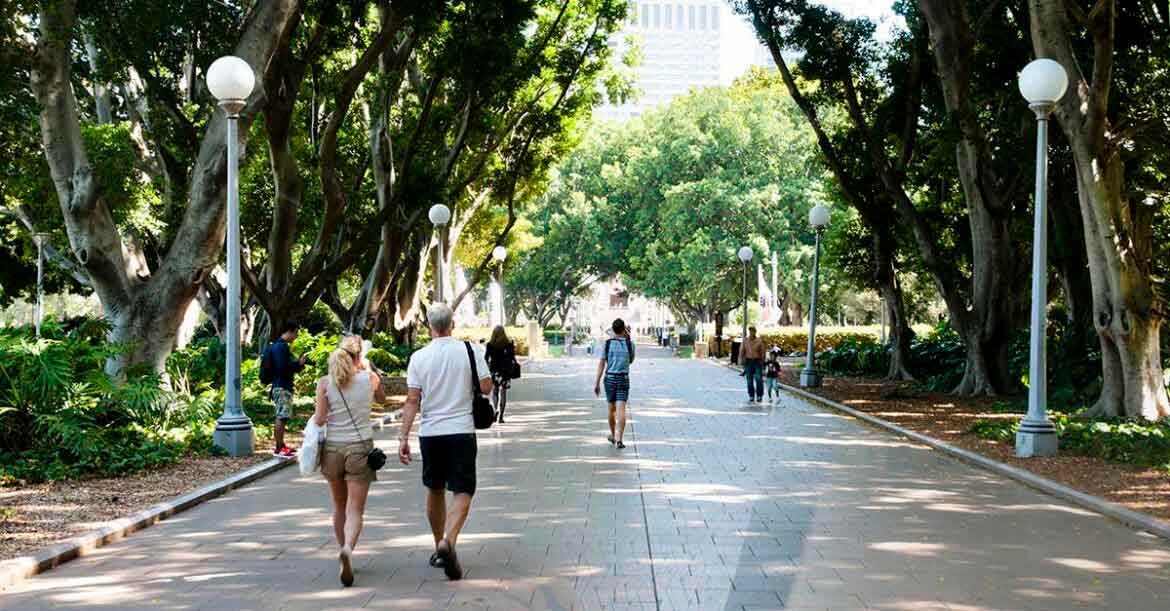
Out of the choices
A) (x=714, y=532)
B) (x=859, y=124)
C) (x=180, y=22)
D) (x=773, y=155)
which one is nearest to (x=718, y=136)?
(x=773, y=155)

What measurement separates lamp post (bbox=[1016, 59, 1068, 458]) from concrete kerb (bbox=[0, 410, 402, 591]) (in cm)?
868

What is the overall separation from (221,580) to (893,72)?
21.1m

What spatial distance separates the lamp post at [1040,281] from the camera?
13391 millimetres

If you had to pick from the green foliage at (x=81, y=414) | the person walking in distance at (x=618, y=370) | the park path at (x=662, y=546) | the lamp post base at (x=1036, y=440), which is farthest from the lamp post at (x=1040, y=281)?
the green foliage at (x=81, y=414)

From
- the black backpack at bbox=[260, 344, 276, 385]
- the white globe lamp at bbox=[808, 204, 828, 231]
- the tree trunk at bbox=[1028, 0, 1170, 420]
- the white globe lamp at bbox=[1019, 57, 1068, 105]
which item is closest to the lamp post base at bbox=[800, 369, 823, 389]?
the white globe lamp at bbox=[808, 204, 828, 231]

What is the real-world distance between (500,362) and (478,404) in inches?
433

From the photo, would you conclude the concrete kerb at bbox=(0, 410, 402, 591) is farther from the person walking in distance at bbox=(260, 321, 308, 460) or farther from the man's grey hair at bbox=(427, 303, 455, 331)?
the man's grey hair at bbox=(427, 303, 455, 331)

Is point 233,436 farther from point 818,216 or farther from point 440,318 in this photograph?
point 818,216

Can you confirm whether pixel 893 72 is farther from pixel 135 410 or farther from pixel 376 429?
pixel 135 410

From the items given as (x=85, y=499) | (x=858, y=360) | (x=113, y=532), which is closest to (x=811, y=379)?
(x=858, y=360)

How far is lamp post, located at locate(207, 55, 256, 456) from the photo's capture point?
13.2 metres

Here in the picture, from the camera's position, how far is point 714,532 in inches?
339

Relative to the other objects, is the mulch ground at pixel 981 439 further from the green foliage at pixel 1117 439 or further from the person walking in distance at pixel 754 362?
the person walking in distance at pixel 754 362

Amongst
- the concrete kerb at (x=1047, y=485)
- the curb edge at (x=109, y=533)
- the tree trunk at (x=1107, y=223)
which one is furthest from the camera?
the tree trunk at (x=1107, y=223)
